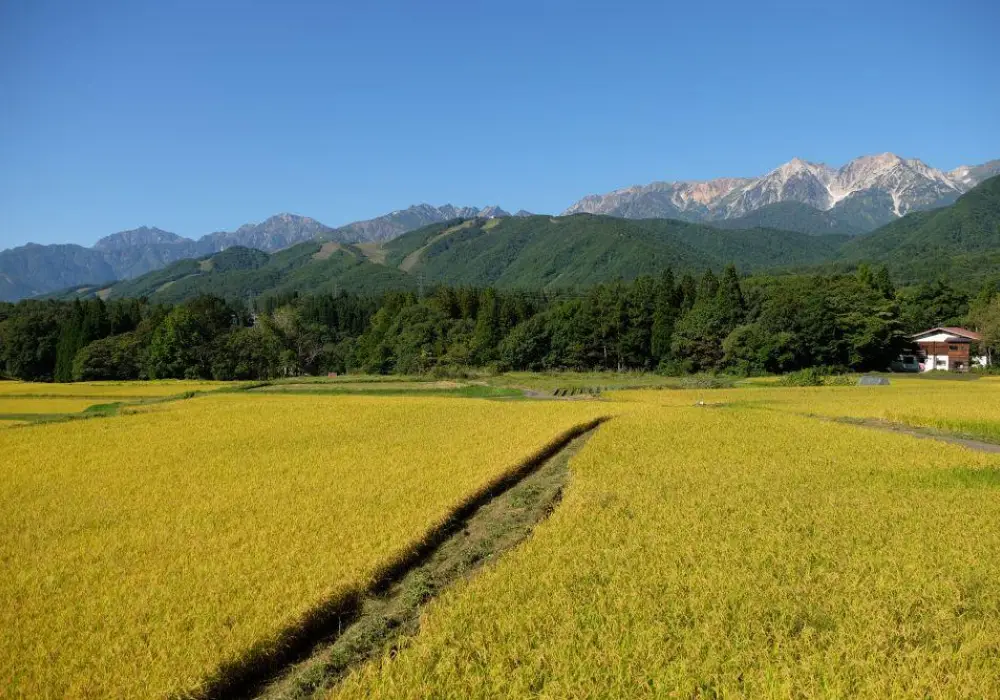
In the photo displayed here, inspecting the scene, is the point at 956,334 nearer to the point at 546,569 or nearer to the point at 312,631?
the point at 546,569

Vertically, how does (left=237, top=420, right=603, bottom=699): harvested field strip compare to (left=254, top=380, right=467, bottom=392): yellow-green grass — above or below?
below

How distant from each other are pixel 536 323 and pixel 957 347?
51408 millimetres

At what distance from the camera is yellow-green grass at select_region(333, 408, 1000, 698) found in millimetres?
6855

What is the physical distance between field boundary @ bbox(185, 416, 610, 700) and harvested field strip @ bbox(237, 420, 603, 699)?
2 cm

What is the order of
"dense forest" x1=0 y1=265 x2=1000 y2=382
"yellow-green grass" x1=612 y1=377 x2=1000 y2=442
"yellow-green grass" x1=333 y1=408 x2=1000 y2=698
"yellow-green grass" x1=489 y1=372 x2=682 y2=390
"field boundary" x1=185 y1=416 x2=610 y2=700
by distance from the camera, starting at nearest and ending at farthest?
"yellow-green grass" x1=333 y1=408 x2=1000 y2=698 < "field boundary" x1=185 y1=416 x2=610 y2=700 < "yellow-green grass" x1=612 y1=377 x2=1000 y2=442 < "yellow-green grass" x1=489 y1=372 x2=682 y2=390 < "dense forest" x1=0 y1=265 x2=1000 y2=382

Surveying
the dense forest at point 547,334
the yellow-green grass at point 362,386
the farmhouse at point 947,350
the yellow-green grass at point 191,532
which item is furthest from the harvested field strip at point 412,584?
the farmhouse at point 947,350

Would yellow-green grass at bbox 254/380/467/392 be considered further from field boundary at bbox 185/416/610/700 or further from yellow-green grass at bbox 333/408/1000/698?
field boundary at bbox 185/416/610/700

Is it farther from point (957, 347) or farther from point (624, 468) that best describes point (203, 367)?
point (957, 347)

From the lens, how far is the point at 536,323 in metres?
87.4

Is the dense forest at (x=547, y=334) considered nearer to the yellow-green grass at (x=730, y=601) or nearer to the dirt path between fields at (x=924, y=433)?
the dirt path between fields at (x=924, y=433)

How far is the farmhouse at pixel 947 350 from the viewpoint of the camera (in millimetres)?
77875

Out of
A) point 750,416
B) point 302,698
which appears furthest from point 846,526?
point 750,416

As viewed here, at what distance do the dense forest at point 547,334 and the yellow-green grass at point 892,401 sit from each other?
17742 mm

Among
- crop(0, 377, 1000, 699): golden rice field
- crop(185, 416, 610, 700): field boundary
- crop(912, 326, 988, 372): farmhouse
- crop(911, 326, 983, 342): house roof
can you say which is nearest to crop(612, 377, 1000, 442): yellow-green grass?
crop(0, 377, 1000, 699): golden rice field
